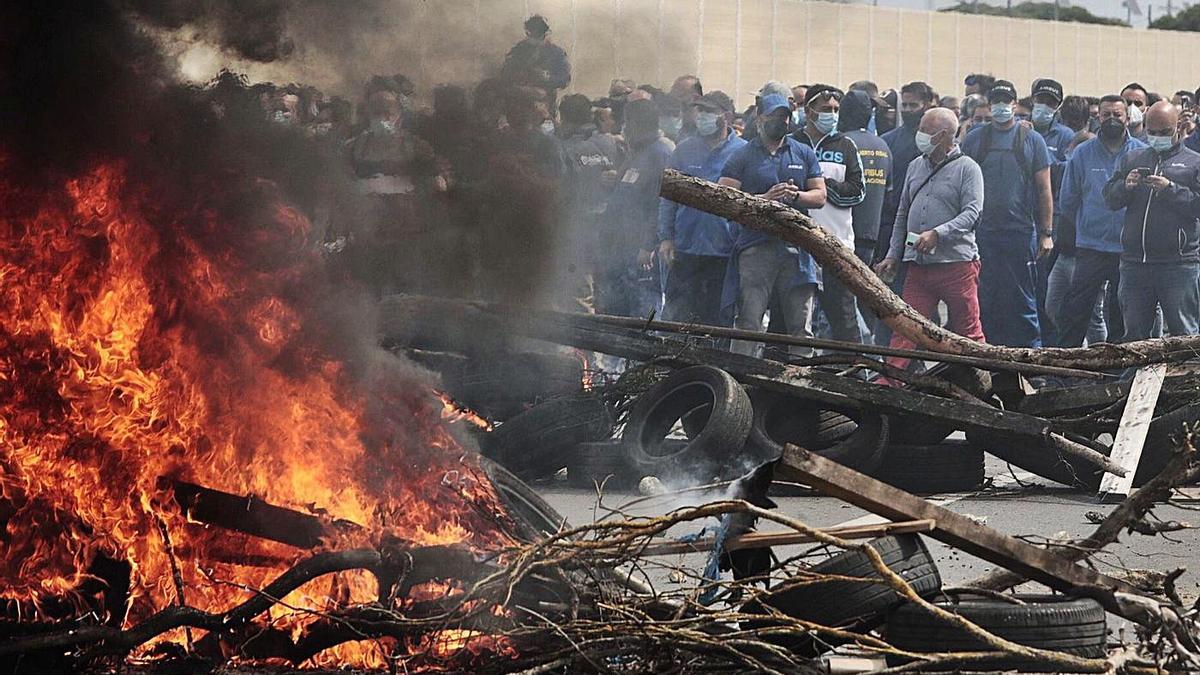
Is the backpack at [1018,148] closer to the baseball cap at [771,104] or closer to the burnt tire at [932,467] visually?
the baseball cap at [771,104]

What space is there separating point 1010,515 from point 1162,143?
699 centimetres

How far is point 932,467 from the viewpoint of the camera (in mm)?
9805

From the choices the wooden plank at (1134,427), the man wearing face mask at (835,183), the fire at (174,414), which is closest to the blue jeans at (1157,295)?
the man wearing face mask at (835,183)

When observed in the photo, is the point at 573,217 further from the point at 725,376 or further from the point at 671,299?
the point at 671,299

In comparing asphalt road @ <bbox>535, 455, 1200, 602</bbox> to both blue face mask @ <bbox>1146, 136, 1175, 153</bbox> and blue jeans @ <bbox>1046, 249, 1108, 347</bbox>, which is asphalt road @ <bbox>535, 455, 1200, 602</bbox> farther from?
blue face mask @ <bbox>1146, 136, 1175, 153</bbox>

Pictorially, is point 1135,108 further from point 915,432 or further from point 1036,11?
point 1036,11

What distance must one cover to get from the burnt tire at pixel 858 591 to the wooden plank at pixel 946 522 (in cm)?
9

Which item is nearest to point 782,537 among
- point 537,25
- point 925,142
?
point 537,25

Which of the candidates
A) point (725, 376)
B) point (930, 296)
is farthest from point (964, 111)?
point (725, 376)

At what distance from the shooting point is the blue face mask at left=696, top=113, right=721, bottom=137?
13.7m

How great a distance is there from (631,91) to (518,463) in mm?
2873

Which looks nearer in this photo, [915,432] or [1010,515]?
[1010,515]

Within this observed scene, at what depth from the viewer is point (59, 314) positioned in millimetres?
5645

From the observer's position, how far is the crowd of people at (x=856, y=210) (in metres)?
9.51
